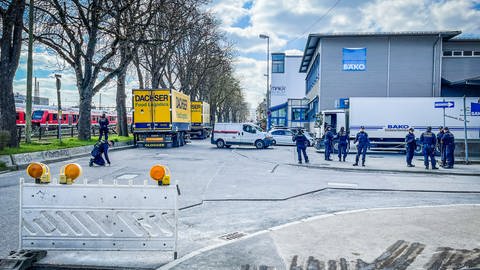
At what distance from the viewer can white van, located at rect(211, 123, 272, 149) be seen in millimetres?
26391

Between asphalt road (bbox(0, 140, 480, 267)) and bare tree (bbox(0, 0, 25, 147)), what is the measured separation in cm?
345

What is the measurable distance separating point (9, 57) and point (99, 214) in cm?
1480

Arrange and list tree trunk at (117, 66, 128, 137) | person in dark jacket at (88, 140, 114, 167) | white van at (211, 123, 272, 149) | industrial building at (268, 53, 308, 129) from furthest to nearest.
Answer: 1. industrial building at (268, 53, 308, 129)
2. tree trunk at (117, 66, 128, 137)
3. white van at (211, 123, 272, 149)
4. person in dark jacket at (88, 140, 114, 167)

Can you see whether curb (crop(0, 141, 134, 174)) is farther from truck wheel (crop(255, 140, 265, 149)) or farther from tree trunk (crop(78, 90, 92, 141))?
truck wheel (crop(255, 140, 265, 149))

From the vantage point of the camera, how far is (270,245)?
5281 mm

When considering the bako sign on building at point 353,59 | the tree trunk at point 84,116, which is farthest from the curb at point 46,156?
the bako sign on building at point 353,59

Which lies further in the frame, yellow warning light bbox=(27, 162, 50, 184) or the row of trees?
the row of trees

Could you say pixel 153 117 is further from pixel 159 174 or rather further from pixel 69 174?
pixel 159 174

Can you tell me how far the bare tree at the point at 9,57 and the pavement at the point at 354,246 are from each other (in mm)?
13947

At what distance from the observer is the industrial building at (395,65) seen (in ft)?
108

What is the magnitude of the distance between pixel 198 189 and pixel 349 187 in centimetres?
442

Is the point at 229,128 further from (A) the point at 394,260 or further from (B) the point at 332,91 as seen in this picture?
(A) the point at 394,260

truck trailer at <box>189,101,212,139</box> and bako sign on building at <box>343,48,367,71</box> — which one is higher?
bako sign on building at <box>343,48,367,71</box>

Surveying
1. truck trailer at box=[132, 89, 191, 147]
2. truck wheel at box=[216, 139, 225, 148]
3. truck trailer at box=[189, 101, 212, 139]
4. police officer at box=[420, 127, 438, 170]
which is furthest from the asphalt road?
truck trailer at box=[189, 101, 212, 139]
